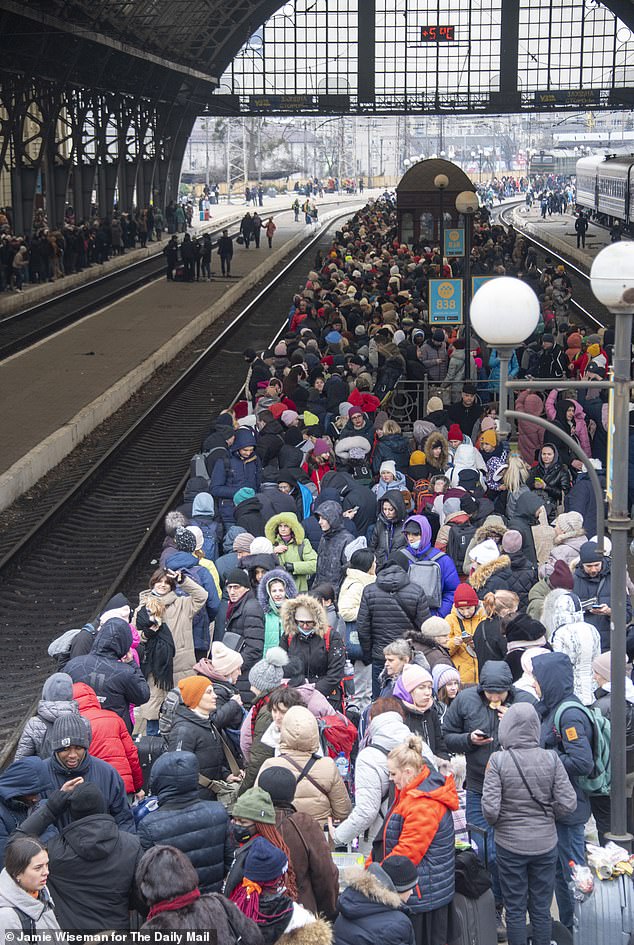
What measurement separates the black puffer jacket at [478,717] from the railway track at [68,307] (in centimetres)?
2089

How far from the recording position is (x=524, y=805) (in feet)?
21.0

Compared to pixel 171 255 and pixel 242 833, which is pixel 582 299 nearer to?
pixel 171 255

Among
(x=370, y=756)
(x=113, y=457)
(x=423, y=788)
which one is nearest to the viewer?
(x=423, y=788)

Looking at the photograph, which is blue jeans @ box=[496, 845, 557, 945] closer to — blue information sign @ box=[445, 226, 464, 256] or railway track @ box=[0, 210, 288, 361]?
blue information sign @ box=[445, 226, 464, 256]

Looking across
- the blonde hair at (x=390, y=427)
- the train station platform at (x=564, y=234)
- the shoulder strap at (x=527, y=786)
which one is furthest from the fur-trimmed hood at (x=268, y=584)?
the train station platform at (x=564, y=234)

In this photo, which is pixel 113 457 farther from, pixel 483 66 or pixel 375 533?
pixel 483 66

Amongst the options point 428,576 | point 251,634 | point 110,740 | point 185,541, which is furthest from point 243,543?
point 110,740

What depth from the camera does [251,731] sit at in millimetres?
7027

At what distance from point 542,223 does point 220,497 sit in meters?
58.6

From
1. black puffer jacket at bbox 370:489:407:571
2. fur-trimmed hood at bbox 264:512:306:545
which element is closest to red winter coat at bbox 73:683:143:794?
fur-trimmed hood at bbox 264:512:306:545

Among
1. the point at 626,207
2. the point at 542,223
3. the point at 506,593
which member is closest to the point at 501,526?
the point at 506,593

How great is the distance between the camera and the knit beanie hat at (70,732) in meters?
6.34

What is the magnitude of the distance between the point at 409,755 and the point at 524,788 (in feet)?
2.11

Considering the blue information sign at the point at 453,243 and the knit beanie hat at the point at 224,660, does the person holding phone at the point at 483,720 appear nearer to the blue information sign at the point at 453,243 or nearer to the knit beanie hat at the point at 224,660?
the knit beanie hat at the point at 224,660
